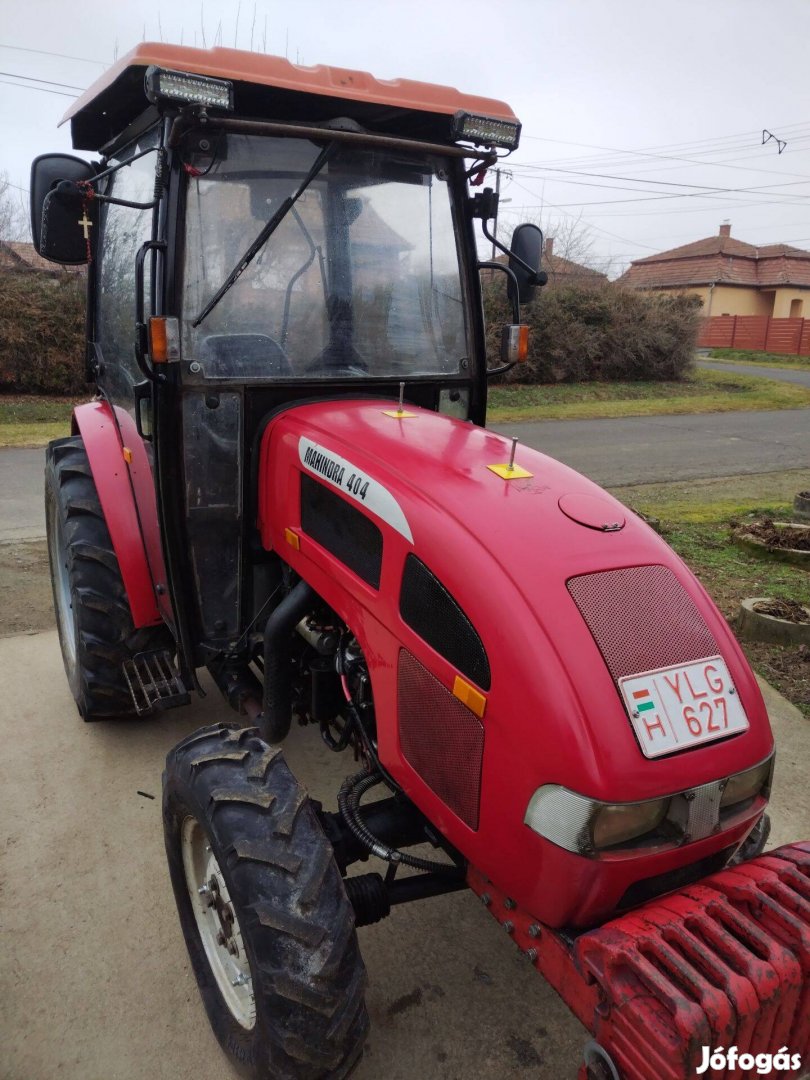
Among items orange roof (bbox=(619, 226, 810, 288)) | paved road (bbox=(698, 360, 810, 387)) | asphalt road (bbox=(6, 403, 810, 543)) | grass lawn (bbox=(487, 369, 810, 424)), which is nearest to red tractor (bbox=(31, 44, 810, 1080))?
asphalt road (bbox=(6, 403, 810, 543))

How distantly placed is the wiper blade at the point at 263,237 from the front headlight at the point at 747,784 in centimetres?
196

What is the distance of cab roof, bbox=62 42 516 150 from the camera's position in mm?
2385

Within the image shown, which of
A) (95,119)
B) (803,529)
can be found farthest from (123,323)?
(803,529)

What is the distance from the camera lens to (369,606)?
215 centimetres

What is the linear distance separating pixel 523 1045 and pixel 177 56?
114 inches

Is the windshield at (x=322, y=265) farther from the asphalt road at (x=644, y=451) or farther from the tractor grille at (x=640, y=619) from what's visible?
the asphalt road at (x=644, y=451)

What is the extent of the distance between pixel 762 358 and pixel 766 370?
3832 mm

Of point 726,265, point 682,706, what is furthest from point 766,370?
point 682,706

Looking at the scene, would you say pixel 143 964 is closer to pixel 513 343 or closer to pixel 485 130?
pixel 513 343

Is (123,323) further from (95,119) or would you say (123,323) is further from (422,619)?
(422,619)

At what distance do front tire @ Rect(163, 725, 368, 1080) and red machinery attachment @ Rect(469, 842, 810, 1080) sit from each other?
1.54ft

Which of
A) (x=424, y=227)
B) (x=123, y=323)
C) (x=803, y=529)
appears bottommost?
(x=803, y=529)

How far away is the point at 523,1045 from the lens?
2.18m

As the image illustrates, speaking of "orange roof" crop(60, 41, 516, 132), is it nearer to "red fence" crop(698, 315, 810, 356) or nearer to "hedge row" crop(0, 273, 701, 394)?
"hedge row" crop(0, 273, 701, 394)
